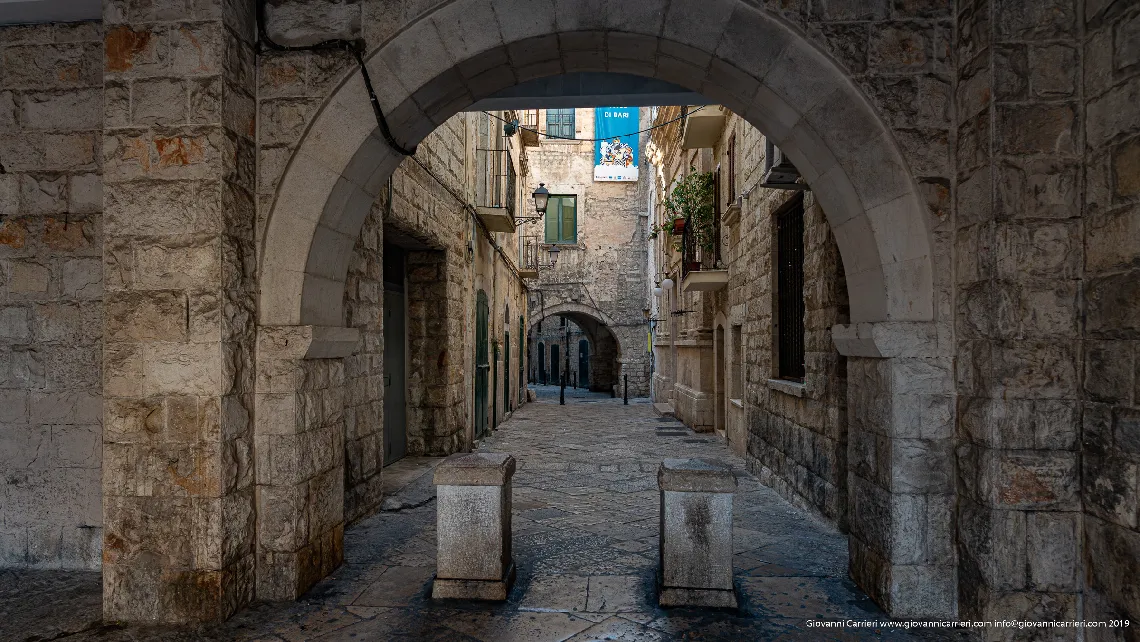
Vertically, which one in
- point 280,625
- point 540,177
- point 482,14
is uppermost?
point 540,177

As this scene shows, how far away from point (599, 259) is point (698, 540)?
16.5 metres

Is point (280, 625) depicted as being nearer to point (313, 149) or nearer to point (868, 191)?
point (313, 149)

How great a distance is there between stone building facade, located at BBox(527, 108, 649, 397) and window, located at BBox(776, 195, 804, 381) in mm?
12806

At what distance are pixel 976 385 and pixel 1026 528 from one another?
65 cm

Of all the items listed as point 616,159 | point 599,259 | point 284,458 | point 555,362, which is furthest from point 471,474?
point 555,362

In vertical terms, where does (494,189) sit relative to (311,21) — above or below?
above

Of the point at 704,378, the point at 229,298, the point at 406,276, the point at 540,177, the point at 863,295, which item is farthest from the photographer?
the point at 540,177

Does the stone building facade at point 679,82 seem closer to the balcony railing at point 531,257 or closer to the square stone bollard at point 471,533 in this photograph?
the square stone bollard at point 471,533

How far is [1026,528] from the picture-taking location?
9.20 ft

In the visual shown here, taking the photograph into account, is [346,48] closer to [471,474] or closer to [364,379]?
[471,474]

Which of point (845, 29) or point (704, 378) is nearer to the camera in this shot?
point (845, 29)

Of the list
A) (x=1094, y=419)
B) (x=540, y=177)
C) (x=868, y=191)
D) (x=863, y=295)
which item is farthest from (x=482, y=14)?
(x=540, y=177)

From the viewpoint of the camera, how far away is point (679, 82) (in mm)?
3773

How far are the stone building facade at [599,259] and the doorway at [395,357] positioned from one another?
1193 centimetres
